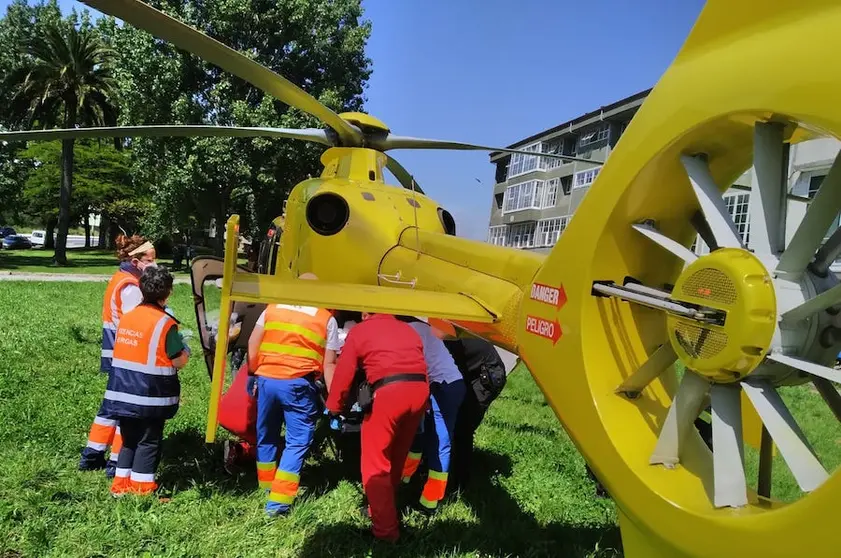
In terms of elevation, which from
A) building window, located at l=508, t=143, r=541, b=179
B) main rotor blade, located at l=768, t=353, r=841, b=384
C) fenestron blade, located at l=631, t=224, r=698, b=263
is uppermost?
building window, located at l=508, t=143, r=541, b=179

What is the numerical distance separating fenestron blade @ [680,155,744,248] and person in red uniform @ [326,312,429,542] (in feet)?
9.07

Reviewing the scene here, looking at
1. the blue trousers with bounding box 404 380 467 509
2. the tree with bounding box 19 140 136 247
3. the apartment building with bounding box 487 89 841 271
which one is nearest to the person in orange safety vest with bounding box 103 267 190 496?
the blue trousers with bounding box 404 380 467 509

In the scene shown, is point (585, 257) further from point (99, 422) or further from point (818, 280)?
point (99, 422)

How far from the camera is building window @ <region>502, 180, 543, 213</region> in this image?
49531 mm

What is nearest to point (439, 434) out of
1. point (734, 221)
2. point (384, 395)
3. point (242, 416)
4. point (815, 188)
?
point (384, 395)

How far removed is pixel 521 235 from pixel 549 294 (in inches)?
1971

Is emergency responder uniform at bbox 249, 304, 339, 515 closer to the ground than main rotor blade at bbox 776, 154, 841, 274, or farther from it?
closer to the ground

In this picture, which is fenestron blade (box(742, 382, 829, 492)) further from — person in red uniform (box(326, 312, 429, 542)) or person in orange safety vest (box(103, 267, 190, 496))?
person in orange safety vest (box(103, 267, 190, 496))

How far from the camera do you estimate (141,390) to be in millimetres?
4707

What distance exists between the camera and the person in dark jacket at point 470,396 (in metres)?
5.68

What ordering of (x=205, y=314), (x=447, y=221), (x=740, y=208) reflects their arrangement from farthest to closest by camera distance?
(x=740, y=208) → (x=447, y=221) → (x=205, y=314)

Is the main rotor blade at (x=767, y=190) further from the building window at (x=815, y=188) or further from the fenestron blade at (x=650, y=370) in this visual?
the fenestron blade at (x=650, y=370)

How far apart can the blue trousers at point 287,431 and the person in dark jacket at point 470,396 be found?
1.44 meters

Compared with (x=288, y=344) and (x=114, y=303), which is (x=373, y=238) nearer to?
(x=288, y=344)
